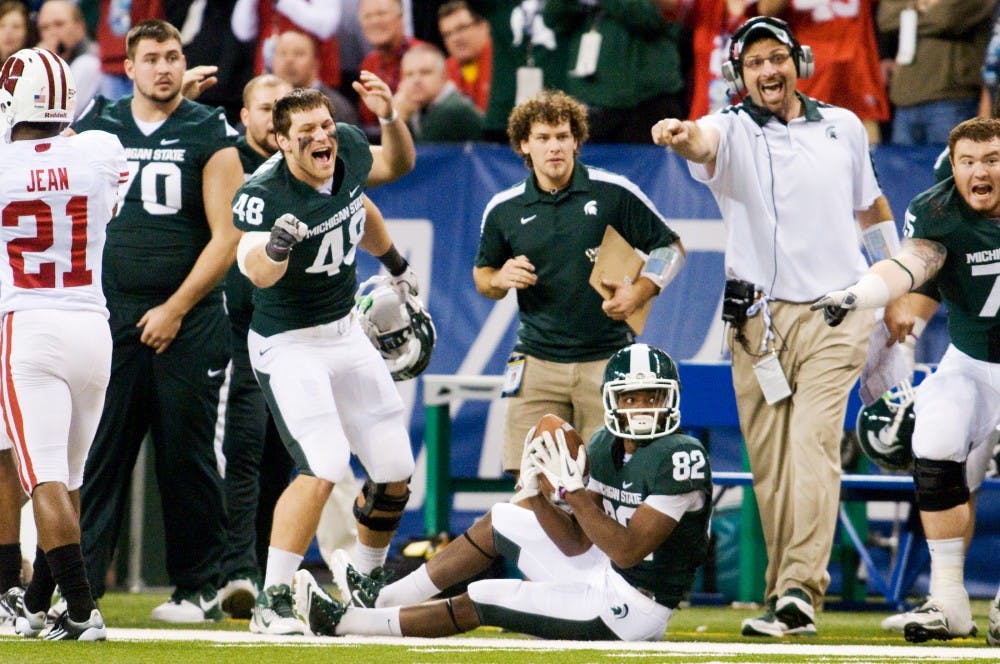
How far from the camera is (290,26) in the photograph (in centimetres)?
1046

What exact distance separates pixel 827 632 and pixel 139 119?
352cm

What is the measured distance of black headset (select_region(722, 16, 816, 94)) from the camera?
673 centimetres

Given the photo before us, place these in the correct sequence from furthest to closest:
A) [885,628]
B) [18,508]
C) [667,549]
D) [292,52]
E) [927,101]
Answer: [292,52], [927,101], [885,628], [18,508], [667,549]

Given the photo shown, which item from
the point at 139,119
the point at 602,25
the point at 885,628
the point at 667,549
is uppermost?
the point at 602,25

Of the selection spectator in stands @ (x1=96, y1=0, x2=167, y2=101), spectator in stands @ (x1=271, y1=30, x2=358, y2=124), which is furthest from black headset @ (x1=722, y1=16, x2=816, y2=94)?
spectator in stands @ (x1=96, y1=0, x2=167, y2=101)

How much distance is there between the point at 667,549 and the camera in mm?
5840

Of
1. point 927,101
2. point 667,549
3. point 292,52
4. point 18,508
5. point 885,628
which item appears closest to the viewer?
point 667,549

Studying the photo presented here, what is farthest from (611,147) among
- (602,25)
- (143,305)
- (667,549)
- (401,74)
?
(667,549)

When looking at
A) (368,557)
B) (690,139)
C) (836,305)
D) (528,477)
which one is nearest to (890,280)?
(836,305)

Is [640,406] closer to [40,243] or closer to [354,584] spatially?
[354,584]

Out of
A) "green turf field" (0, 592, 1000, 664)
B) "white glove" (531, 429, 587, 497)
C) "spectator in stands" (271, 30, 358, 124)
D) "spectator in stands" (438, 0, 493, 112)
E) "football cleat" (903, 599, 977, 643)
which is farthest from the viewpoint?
"spectator in stands" (438, 0, 493, 112)

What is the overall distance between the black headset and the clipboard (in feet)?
A: 2.50

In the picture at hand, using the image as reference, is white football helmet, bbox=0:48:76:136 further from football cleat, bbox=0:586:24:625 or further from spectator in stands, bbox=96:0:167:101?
spectator in stands, bbox=96:0:167:101

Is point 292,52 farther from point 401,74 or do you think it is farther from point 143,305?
point 143,305
